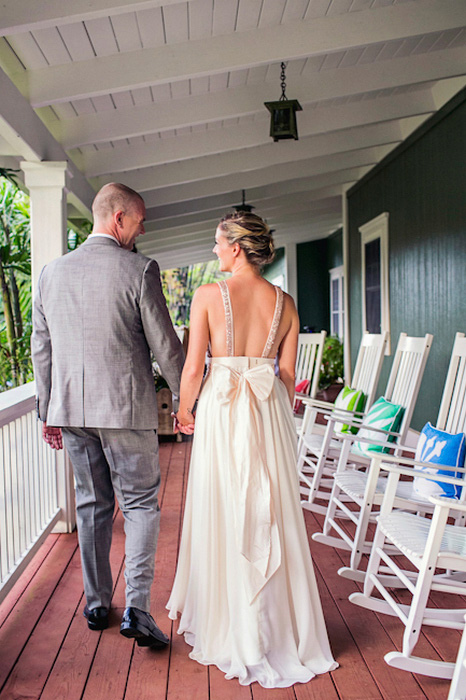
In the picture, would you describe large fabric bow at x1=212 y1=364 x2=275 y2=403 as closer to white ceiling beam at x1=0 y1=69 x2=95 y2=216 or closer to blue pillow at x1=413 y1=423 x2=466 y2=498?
blue pillow at x1=413 y1=423 x2=466 y2=498

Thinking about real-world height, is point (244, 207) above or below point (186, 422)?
above

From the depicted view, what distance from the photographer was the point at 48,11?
8.86 ft

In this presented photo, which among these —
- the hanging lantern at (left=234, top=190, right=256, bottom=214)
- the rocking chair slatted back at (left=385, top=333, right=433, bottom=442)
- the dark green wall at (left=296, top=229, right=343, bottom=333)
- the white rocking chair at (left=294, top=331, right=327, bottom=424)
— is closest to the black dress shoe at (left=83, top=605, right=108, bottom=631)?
the rocking chair slatted back at (left=385, top=333, right=433, bottom=442)

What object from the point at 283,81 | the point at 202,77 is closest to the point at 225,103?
the point at 202,77

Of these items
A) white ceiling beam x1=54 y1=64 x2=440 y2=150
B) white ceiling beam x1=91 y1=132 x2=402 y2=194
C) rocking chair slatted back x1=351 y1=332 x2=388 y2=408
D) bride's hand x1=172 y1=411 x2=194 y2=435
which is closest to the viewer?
bride's hand x1=172 y1=411 x2=194 y2=435

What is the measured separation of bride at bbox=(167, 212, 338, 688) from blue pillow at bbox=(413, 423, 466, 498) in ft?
3.04

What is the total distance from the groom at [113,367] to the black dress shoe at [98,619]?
Result: 0.86 feet

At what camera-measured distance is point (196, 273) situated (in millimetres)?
23031

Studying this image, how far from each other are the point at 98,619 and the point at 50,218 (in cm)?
222

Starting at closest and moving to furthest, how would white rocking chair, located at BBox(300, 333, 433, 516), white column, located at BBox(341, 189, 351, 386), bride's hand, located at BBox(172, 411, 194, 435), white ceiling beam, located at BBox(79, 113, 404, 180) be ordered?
bride's hand, located at BBox(172, 411, 194, 435), white rocking chair, located at BBox(300, 333, 433, 516), white ceiling beam, located at BBox(79, 113, 404, 180), white column, located at BBox(341, 189, 351, 386)

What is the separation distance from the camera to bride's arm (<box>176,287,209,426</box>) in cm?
232

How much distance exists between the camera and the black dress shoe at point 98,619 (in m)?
2.54

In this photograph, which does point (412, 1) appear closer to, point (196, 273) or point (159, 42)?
point (159, 42)

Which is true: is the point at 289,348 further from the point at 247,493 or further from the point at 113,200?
the point at 113,200
